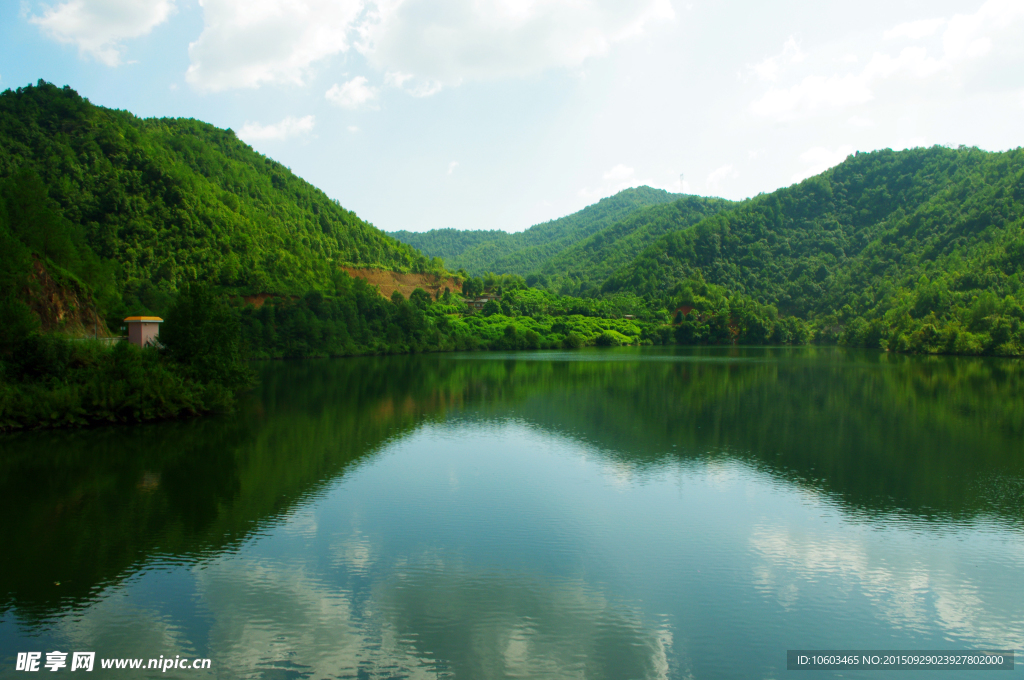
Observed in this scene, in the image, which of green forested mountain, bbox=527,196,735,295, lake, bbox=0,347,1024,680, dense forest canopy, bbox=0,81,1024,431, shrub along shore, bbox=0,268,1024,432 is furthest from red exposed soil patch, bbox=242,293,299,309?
green forested mountain, bbox=527,196,735,295

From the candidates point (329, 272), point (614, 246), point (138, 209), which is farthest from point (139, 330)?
point (614, 246)

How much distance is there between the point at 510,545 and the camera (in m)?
11.2

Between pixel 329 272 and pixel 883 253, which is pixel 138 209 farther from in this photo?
pixel 883 253

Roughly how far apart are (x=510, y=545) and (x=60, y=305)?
24398 millimetres

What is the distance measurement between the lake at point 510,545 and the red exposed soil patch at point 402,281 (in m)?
73.8

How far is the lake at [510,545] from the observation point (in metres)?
7.91

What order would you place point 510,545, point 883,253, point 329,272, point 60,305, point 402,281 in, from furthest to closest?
point 883,253 < point 402,281 < point 329,272 < point 60,305 < point 510,545

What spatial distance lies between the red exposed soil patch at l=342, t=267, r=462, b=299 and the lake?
73796 mm

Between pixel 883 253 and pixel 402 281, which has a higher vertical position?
pixel 883 253

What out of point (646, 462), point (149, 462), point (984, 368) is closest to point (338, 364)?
point (149, 462)

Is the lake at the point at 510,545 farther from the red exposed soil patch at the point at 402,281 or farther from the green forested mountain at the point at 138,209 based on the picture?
the red exposed soil patch at the point at 402,281

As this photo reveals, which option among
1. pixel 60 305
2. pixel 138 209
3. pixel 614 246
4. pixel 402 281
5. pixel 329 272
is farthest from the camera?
pixel 614 246

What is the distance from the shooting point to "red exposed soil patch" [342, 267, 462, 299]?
313ft

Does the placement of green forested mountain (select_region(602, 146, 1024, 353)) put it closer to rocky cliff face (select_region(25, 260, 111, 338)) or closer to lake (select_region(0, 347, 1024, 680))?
lake (select_region(0, 347, 1024, 680))
